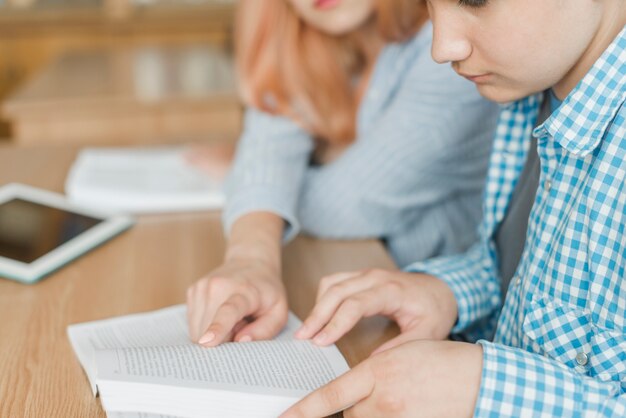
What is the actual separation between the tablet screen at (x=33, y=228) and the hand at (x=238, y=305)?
1.02ft

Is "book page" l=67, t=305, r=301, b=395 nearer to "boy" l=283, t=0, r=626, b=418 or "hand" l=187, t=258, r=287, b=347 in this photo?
"hand" l=187, t=258, r=287, b=347

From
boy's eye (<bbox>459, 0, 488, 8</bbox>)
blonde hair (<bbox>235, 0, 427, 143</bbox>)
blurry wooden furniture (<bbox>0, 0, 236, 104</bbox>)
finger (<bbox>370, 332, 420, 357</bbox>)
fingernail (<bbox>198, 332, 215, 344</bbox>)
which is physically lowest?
blurry wooden furniture (<bbox>0, 0, 236, 104</bbox>)

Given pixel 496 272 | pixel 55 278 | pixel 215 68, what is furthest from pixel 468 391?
pixel 215 68

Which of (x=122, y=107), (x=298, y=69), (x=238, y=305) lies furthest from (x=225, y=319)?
(x=122, y=107)

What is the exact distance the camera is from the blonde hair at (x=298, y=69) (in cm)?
142

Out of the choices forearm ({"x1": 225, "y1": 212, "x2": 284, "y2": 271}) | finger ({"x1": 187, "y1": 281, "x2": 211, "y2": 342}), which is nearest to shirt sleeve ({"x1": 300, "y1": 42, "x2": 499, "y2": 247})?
forearm ({"x1": 225, "y1": 212, "x2": 284, "y2": 271})

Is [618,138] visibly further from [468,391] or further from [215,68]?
[215,68]

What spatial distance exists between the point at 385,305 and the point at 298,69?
671 mm

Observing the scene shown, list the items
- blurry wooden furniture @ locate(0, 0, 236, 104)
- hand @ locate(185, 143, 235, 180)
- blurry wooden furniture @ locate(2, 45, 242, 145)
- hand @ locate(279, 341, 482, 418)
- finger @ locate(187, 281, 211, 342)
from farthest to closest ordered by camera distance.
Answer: blurry wooden furniture @ locate(0, 0, 236, 104) → blurry wooden furniture @ locate(2, 45, 242, 145) → hand @ locate(185, 143, 235, 180) → finger @ locate(187, 281, 211, 342) → hand @ locate(279, 341, 482, 418)

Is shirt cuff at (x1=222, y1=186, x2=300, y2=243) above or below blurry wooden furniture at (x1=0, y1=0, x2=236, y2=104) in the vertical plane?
above

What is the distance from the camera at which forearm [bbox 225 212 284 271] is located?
1.05 meters

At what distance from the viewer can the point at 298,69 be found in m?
1.45

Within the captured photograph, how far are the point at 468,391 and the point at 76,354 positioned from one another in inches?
17.2

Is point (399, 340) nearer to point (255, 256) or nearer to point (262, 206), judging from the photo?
point (255, 256)
